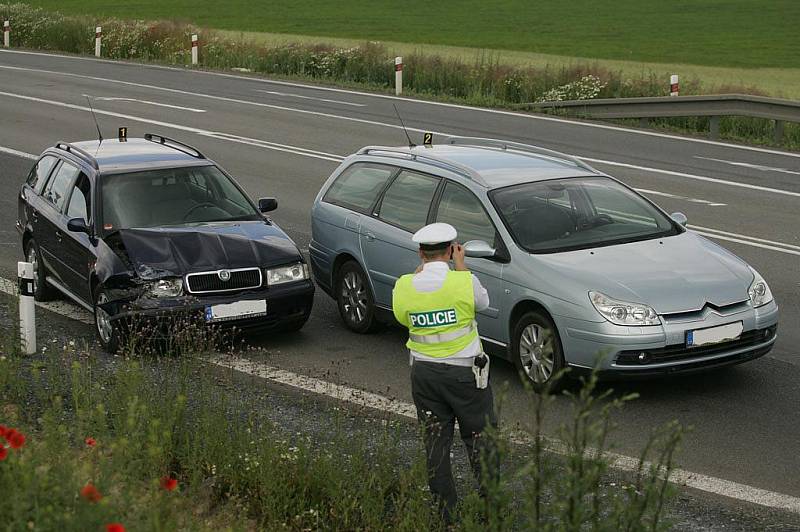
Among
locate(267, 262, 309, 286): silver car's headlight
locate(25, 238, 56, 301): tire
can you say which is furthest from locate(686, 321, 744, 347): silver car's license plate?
locate(25, 238, 56, 301): tire

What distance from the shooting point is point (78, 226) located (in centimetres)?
1108

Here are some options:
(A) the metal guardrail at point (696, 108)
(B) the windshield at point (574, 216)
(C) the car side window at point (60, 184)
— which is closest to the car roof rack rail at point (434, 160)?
(B) the windshield at point (574, 216)

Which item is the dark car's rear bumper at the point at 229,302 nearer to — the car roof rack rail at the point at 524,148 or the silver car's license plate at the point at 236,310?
the silver car's license plate at the point at 236,310

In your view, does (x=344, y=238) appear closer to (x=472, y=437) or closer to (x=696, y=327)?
(x=696, y=327)

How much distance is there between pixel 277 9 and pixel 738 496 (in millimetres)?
61677

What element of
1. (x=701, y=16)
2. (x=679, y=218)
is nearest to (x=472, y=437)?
(x=679, y=218)

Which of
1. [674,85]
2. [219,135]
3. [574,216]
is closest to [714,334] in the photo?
[574,216]

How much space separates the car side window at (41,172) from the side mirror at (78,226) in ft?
5.41

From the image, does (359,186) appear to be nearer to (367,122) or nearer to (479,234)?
(479,234)

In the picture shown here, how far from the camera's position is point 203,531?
6324 mm

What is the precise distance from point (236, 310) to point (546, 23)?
52.9 m

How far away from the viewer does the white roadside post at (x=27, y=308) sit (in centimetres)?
1013

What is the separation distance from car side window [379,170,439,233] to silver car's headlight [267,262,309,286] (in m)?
0.80

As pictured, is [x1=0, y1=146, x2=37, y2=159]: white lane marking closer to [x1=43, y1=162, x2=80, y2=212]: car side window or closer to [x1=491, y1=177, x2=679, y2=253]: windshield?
[x1=43, y1=162, x2=80, y2=212]: car side window
